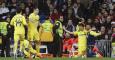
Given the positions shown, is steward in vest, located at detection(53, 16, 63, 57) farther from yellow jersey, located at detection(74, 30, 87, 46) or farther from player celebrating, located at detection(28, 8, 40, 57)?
yellow jersey, located at detection(74, 30, 87, 46)

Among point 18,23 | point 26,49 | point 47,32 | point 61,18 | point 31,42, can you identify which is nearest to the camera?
point 18,23

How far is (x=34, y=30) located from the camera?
86.6ft

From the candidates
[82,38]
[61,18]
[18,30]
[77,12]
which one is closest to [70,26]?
[61,18]

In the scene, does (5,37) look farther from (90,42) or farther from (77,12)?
(77,12)

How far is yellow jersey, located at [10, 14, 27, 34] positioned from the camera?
2562 cm

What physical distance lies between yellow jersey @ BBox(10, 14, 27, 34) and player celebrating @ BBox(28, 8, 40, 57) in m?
0.50

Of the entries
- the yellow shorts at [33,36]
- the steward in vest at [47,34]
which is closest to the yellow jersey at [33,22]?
the yellow shorts at [33,36]

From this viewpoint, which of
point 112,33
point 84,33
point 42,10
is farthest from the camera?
point 42,10

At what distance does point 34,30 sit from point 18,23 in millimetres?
910

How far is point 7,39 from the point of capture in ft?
91.5

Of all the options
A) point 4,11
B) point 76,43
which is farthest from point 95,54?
point 4,11

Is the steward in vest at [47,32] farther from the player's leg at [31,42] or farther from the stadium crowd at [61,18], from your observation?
the player's leg at [31,42]

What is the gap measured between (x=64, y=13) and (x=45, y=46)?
2.82m

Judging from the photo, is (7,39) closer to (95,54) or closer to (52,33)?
(52,33)
